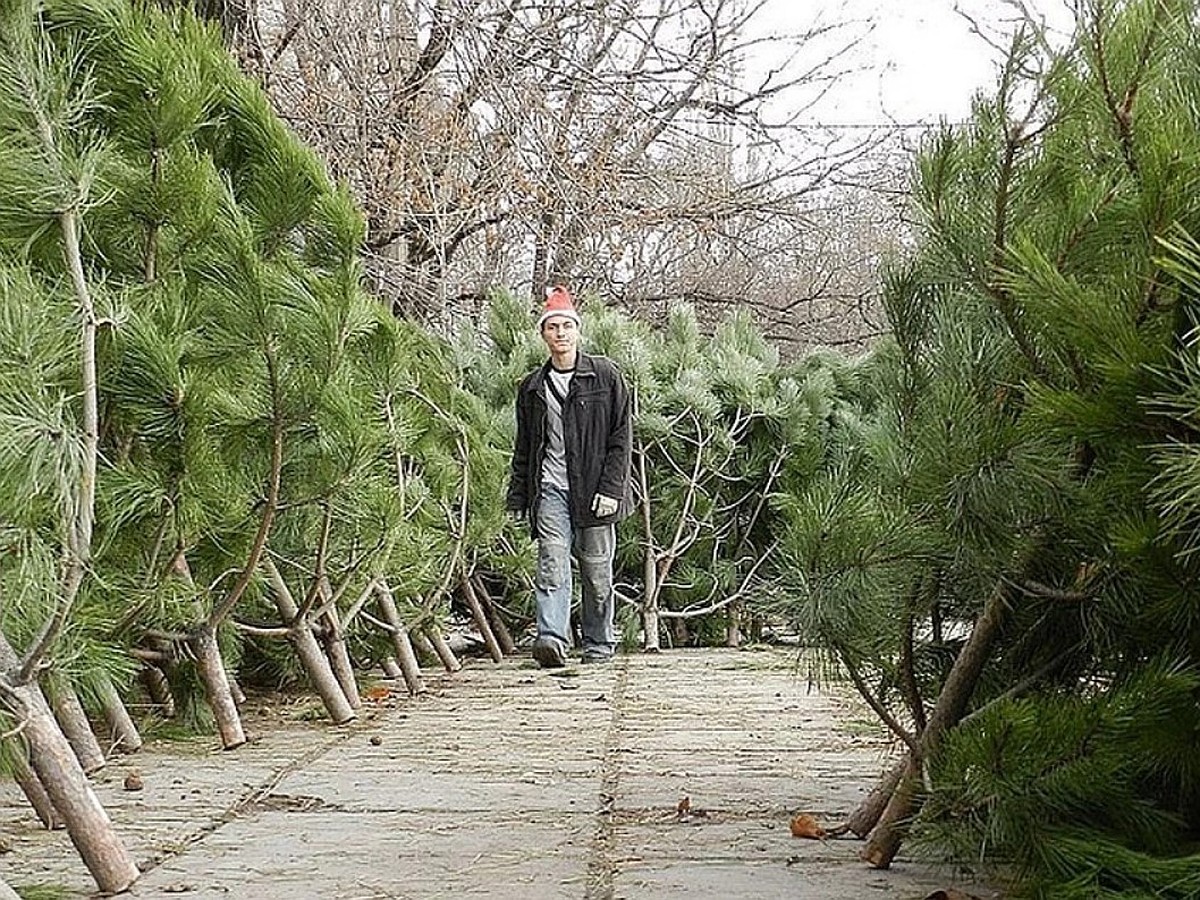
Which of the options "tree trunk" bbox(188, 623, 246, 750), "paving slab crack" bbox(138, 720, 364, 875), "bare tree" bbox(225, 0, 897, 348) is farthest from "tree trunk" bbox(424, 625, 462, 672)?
"tree trunk" bbox(188, 623, 246, 750)

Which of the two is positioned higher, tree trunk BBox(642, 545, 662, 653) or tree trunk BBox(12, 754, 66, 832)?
tree trunk BBox(12, 754, 66, 832)

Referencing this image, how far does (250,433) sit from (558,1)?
5.35 meters

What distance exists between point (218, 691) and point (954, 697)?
2.53 meters

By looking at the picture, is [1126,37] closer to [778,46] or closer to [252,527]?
[252,527]

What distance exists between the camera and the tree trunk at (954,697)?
96.7 inches

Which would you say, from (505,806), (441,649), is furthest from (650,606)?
(505,806)

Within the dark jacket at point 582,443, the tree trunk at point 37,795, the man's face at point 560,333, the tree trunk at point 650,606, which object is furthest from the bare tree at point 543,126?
the tree trunk at point 37,795

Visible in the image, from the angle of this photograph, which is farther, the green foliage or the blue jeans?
the blue jeans

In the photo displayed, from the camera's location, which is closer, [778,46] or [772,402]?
[772,402]

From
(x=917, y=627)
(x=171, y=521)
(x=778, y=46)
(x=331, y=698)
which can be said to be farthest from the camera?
(x=778, y=46)

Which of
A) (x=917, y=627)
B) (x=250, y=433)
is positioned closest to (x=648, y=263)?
(x=250, y=433)

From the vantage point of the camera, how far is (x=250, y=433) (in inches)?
145

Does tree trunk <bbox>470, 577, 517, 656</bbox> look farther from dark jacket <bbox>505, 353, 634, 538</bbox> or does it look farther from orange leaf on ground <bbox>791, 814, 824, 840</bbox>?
→ orange leaf on ground <bbox>791, 814, 824, 840</bbox>

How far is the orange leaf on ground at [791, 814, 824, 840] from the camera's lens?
2.96m
